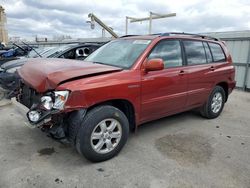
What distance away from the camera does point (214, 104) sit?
5.11 m

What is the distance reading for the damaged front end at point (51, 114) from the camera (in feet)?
8.98

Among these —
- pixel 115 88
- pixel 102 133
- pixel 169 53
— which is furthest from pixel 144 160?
pixel 169 53

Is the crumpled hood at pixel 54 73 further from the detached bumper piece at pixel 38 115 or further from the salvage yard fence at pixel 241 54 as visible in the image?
the salvage yard fence at pixel 241 54

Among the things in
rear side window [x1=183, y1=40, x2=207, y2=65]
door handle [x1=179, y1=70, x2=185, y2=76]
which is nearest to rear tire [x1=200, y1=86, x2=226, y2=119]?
rear side window [x1=183, y1=40, x2=207, y2=65]

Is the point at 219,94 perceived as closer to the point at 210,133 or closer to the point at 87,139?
the point at 210,133

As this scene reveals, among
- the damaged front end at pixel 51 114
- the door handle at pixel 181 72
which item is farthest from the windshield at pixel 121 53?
the damaged front end at pixel 51 114

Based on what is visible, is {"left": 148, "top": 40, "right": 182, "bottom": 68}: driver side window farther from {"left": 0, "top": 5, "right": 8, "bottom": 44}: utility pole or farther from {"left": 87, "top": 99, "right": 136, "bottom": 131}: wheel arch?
{"left": 0, "top": 5, "right": 8, "bottom": 44}: utility pole

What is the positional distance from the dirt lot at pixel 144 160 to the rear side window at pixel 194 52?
1271 millimetres

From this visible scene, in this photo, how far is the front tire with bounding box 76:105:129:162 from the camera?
2.88 m

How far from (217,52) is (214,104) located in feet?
3.64

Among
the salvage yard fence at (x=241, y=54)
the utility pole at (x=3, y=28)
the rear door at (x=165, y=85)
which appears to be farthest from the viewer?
the utility pole at (x=3, y=28)

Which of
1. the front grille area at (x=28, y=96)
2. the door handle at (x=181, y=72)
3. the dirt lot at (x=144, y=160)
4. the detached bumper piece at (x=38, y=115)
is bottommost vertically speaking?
the dirt lot at (x=144, y=160)

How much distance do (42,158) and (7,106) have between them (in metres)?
2.87

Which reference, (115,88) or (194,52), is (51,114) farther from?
(194,52)
